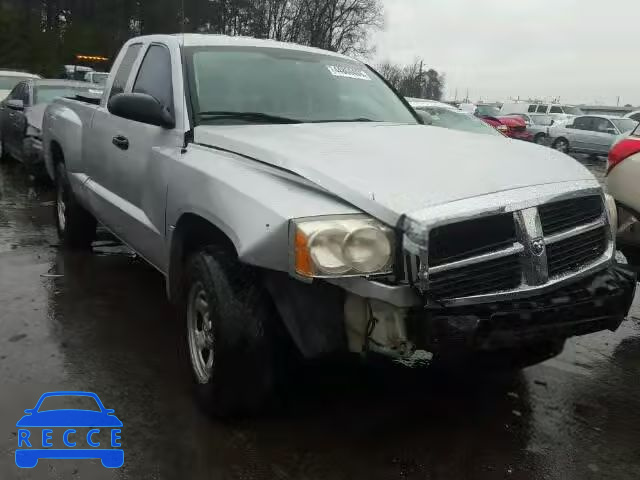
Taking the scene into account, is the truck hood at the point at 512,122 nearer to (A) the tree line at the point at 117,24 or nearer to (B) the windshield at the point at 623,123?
(B) the windshield at the point at 623,123

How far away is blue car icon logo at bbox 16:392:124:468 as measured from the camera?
2.85 metres

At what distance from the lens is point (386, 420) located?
3264mm

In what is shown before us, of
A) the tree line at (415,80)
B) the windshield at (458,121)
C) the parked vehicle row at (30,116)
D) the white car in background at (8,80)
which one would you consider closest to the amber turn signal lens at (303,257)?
the parked vehicle row at (30,116)

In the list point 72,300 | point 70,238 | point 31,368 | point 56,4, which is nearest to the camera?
point 31,368

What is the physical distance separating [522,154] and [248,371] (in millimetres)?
1776

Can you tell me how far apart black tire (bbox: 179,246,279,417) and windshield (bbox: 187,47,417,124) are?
1.12 meters

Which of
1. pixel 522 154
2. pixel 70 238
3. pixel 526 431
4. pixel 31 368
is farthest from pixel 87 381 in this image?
pixel 70 238

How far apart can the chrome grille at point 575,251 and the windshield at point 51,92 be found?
9.27 metres

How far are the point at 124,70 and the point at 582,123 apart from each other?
2368 cm

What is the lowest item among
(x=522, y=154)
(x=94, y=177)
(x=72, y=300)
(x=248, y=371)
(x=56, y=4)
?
(x=72, y=300)

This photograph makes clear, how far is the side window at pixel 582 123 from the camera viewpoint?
985 inches

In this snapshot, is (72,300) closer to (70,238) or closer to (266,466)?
(70,238)

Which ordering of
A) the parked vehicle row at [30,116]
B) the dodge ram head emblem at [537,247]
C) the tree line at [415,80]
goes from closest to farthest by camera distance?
the dodge ram head emblem at [537,247]
the parked vehicle row at [30,116]
the tree line at [415,80]

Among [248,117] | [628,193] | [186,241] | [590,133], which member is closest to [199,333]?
[186,241]
